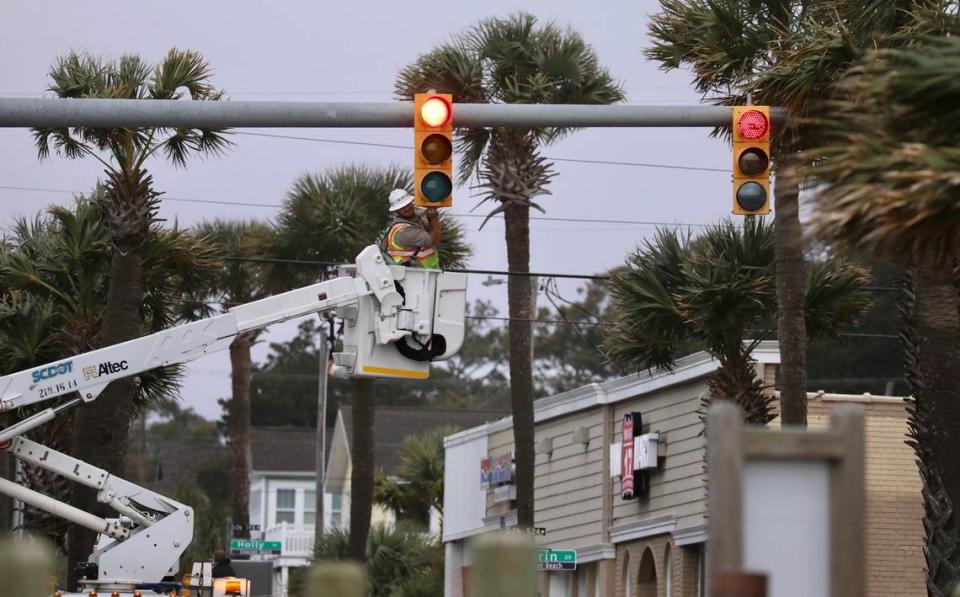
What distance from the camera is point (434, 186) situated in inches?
580

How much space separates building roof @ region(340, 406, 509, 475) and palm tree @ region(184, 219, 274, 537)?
27010 mm

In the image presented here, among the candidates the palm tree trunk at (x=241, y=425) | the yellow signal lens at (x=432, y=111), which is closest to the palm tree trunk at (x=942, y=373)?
the yellow signal lens at (x=432, y=111)

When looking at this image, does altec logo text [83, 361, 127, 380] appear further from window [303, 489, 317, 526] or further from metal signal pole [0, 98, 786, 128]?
window [303, 489, 317, 526]

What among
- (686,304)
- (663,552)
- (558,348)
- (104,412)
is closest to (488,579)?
(686,304)

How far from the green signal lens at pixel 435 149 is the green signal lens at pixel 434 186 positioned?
4.8 inches

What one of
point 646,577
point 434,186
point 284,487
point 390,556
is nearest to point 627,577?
point 646,577

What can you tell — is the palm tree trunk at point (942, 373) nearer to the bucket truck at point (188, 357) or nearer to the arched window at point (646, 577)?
the bucket truck at point (188, 357)

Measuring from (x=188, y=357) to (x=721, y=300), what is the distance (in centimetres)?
895

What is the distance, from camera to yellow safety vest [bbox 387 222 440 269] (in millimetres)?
18909

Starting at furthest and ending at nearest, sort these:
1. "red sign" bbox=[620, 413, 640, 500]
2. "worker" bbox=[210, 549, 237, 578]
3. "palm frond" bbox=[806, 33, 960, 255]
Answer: "red sign" bbox=[620, 413, 640, 500] < "worker" bbox=[210, 549, 237, 578] < "palm frond" bbox=[806, 33, 960, 255]

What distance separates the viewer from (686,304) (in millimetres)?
25109

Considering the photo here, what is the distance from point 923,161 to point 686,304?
16.3m

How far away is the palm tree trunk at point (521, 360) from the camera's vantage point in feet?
93.2

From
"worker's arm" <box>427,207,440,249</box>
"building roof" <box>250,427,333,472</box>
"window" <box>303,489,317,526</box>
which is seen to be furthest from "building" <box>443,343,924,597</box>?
"building roof" <box>250,427,333,472</box>
